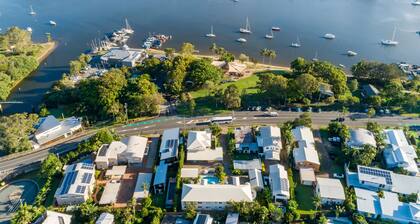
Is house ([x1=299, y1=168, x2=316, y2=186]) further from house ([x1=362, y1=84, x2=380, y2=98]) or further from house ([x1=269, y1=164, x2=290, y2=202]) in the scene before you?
house ([x1=362, y1=84, x2=380, y2=98])

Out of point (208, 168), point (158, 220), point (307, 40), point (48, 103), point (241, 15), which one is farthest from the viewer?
point (241, 15)

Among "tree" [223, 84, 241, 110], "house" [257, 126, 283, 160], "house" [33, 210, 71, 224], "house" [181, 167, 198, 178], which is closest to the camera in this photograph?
"house" [33, 210, 71, 224]

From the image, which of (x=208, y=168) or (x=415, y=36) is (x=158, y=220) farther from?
(x=415, y=36)

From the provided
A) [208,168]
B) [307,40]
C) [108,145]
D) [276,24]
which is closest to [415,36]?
[307,40]

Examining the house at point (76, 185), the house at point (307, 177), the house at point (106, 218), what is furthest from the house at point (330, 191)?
the house at point (76, 185)

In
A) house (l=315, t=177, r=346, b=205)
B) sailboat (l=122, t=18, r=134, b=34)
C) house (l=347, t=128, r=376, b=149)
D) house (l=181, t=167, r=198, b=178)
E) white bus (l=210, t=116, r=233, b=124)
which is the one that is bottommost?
house (l=315, t=177, r=346, b=205)

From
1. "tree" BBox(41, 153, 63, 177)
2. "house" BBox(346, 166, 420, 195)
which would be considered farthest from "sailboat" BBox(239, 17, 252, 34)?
"tree" BBox(41, 153, 63, 177)
